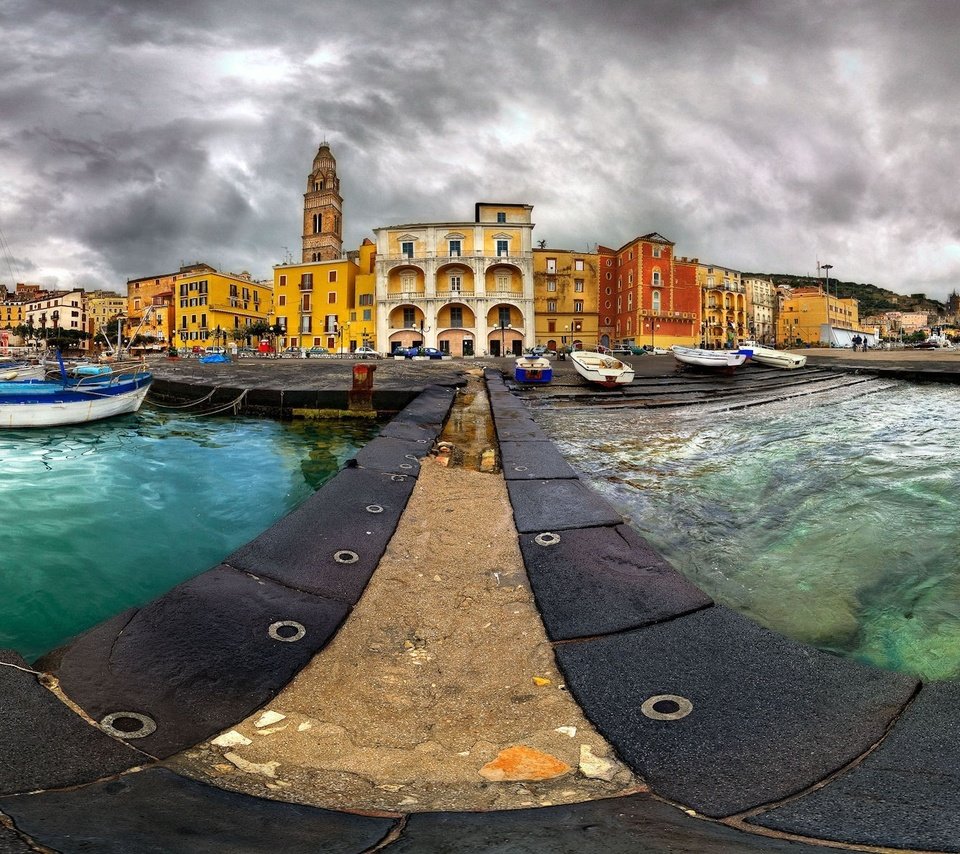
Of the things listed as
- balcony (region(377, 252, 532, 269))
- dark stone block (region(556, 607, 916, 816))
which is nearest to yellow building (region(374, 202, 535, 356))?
balcony (region(377, 252, 532, 269))

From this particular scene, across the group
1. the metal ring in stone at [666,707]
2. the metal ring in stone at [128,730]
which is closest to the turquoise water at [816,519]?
the metal ring in stone at [666,707]

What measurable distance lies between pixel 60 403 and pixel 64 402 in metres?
0.10

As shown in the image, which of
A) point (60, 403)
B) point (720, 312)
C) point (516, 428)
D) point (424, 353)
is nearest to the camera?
point (516, 428)

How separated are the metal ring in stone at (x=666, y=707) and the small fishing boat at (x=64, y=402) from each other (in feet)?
55.7

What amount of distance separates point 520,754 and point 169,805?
1.25m

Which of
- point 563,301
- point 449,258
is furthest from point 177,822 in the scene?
point 563,301

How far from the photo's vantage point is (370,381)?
14539 mm

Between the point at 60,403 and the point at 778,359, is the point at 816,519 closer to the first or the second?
the point at 60,403

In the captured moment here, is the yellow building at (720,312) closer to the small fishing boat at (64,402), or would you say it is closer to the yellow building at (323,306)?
the yellow building at (323,306)

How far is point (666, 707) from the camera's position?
241 cm

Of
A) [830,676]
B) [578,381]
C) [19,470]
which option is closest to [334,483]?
[830,676]

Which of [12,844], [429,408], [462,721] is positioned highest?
[429,408]

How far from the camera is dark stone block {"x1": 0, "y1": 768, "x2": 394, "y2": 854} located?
4.63 feet

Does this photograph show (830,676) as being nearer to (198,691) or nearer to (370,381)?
(198,691)
